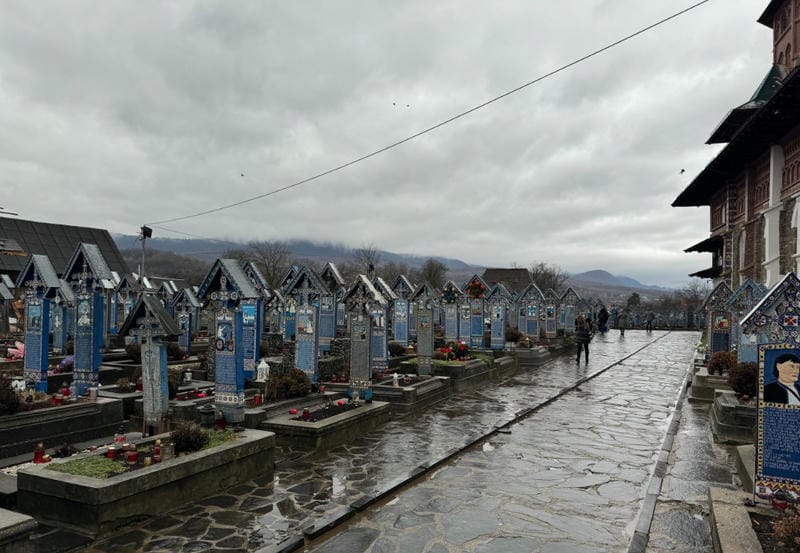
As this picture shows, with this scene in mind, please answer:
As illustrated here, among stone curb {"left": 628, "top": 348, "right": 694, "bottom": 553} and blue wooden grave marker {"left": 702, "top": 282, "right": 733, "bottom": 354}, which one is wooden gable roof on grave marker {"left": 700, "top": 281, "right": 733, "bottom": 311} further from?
stone curb {"left": 628, "top": 348, "right": 694, "bottom": 553}

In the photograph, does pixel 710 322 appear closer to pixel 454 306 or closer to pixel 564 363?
pixel 564 363

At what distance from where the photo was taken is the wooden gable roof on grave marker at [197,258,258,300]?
9.25 m

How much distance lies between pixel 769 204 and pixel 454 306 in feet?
43.8

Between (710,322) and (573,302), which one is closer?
(710,322)

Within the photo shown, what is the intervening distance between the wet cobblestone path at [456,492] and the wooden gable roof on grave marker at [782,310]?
283 centimetres

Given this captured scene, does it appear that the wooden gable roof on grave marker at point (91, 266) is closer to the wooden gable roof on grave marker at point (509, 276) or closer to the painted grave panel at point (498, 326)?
the painted grave panel at point (498, 326)

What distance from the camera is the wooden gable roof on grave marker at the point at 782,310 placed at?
6.96 meters

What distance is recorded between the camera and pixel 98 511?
5637 millimetres

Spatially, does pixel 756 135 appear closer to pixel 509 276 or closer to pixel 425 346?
pixel 425 346

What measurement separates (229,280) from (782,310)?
8.33 m

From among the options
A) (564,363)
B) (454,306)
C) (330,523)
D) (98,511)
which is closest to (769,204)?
(564,363)

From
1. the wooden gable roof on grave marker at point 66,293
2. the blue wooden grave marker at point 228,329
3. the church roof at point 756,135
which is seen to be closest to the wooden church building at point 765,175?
the church roof at point 756,135

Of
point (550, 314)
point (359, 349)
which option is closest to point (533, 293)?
point (550, 314)

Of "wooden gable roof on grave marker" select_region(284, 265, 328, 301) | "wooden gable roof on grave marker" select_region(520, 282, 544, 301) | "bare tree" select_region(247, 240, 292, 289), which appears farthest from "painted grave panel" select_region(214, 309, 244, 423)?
"bare tree" select_region(247, 240, 292, 289)
